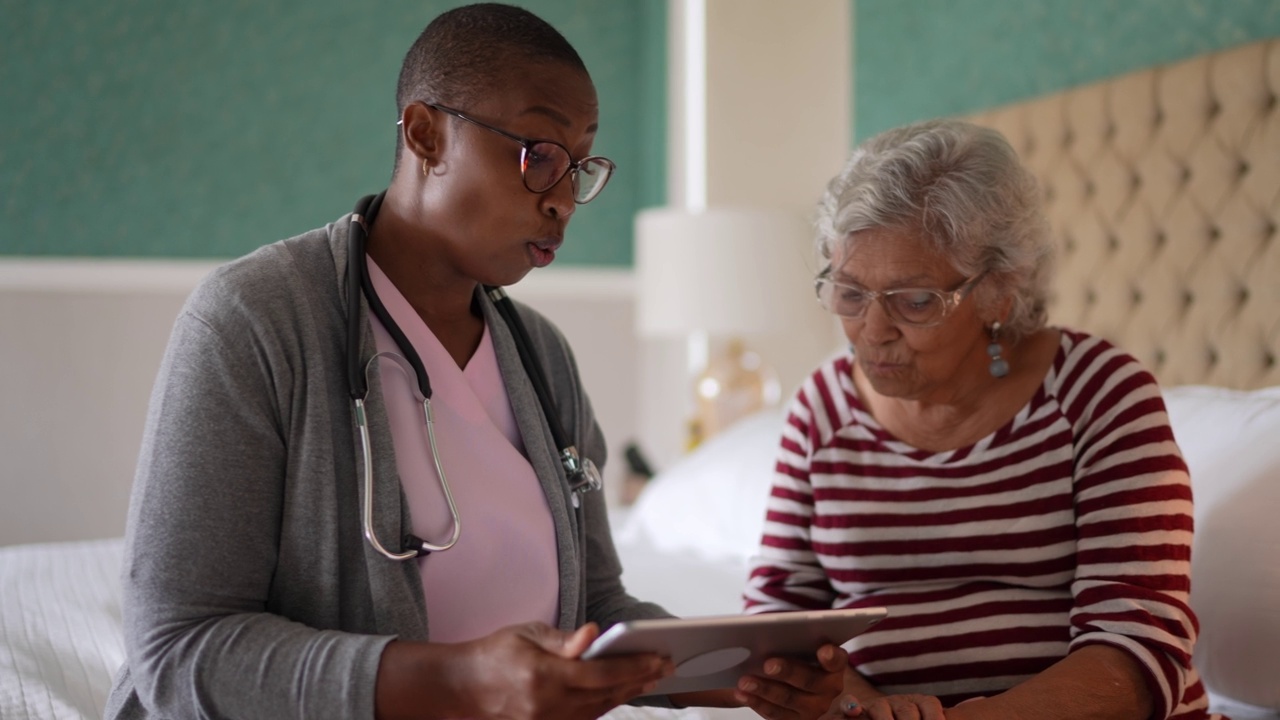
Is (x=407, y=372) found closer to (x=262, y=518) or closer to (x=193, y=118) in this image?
(x=262, y=518)

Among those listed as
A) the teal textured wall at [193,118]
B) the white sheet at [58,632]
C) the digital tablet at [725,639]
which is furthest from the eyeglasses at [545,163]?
the teal textured wall at [193,118]

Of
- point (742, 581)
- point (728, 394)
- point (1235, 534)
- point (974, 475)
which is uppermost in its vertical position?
point (974, 475)

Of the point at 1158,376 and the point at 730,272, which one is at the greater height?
the point at 730,272

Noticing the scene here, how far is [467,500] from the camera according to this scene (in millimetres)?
1192

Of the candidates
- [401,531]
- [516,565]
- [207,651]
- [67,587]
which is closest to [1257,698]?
[516,565]

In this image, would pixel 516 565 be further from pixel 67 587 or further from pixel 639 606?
pixel 67 587

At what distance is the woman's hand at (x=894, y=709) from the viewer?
1207 mm

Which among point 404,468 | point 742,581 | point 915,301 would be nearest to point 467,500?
point 404,468

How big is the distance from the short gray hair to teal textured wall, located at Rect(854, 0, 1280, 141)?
1.10m

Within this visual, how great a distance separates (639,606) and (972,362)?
543 millimetres

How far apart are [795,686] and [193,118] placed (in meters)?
3.38

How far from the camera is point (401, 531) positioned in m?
1.11

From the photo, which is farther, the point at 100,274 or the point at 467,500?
the point at 100,274

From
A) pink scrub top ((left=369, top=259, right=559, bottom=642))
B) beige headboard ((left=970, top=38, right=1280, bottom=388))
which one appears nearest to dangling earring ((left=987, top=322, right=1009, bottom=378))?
pink scrub top ((left=369, top=259, right=559, bottom=642))
